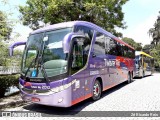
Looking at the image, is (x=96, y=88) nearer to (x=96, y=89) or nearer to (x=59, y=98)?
(x=96, y=89)

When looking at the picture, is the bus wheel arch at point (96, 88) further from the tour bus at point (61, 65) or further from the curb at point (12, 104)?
the curb at point (12, 104)

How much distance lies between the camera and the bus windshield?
6590mm

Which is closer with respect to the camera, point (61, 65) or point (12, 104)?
point (61, 65)

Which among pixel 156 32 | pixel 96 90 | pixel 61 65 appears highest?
pixel 156 32

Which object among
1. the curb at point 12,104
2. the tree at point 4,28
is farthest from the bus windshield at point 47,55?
the curb at point 12,104

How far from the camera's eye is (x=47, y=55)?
6918 millimetres

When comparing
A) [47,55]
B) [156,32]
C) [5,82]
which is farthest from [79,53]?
[156,32]

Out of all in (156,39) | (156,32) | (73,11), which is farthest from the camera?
(156,39)

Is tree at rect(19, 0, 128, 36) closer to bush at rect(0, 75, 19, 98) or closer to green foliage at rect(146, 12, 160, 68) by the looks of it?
bush at rect(0, 75, 19, 98)

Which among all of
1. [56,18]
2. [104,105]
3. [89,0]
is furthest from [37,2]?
[104,105]

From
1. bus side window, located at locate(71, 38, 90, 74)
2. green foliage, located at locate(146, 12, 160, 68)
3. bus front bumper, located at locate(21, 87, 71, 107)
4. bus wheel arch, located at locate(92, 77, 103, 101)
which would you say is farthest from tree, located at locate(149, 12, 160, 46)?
bus front bumper, located at locate(21, 87, 71, 107)

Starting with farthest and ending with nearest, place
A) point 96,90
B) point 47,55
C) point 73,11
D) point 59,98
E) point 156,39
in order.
Answer: point 156,39 < point 73,11 < point 96,90 < point 47,55 < point 59,98

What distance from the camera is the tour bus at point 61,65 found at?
6.45 metres

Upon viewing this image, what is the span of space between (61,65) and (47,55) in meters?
0.72
